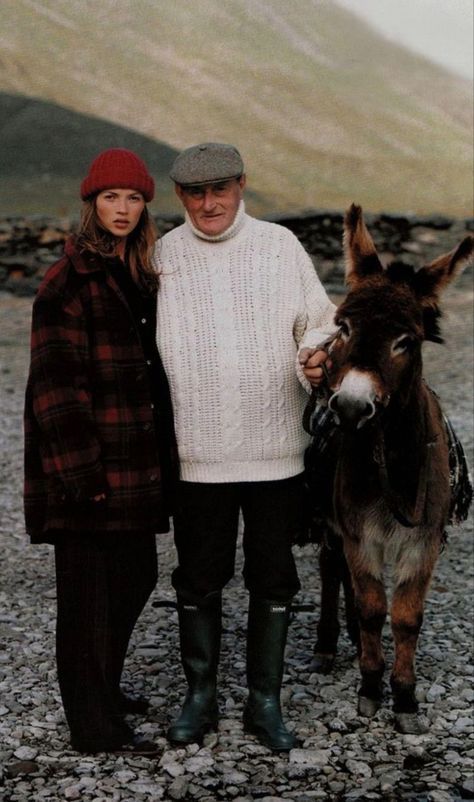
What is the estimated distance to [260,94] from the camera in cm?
5684

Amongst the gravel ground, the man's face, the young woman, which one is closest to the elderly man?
the man's face

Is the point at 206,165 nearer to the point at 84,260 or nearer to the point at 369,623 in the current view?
the point at 84,260

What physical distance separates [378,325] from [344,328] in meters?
0.16

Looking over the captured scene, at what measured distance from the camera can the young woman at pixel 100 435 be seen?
12.3 ft

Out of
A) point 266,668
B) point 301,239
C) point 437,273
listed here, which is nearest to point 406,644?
point 266,668

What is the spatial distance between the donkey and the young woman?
774mm

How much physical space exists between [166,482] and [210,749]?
3.75 ft

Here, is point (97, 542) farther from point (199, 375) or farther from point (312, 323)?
point (312, 323)

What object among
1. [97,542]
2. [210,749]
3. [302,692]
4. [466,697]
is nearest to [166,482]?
[97,542]

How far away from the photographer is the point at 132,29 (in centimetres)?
6259

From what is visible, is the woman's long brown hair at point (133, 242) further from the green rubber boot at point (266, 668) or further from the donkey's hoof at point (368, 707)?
the donkey's hoof at point (368, 707)

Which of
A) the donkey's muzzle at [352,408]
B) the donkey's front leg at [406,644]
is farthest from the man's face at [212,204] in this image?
the donkey's front leg at [406,644]

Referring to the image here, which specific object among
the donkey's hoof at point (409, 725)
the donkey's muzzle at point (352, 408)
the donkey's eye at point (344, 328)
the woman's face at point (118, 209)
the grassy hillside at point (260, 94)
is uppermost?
the grassy hillside at point (260, 94)

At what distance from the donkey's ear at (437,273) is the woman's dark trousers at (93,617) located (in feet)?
4.88
